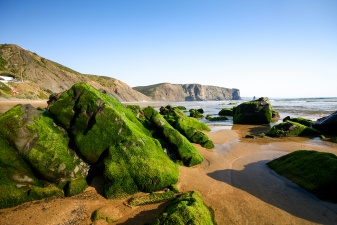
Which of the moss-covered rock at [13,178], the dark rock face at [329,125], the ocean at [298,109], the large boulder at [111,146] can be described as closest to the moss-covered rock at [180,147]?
the large boulder at [111,146]

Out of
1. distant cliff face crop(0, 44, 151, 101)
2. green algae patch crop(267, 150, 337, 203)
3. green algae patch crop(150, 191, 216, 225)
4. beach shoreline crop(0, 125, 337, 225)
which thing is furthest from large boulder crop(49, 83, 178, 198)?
distant cliff face crop(0, 44, 151, 101)

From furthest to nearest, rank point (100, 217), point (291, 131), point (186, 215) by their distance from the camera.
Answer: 1. point (291, 131)
2. point (100, 217)
3. point (186, 215)

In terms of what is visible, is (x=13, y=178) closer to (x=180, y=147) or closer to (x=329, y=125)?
(x=180, y=147)

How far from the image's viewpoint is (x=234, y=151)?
12.8m

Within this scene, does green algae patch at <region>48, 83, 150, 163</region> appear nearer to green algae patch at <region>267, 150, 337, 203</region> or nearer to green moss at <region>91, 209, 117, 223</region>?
green moss at <region>91, 209, 117, 223</region>

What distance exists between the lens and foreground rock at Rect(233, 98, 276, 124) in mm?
26812

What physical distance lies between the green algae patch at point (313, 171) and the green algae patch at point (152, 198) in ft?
16.7

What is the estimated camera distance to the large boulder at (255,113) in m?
26.8

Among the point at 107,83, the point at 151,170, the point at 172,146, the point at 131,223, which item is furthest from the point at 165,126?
the point at 107,83

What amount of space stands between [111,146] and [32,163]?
2.57m

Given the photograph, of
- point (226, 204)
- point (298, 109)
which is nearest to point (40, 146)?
point (226, 204)

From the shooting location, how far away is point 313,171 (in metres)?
7.89

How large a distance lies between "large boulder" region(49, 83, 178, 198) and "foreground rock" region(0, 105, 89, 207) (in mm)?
726

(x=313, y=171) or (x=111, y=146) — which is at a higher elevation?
(x=111, y=146)
